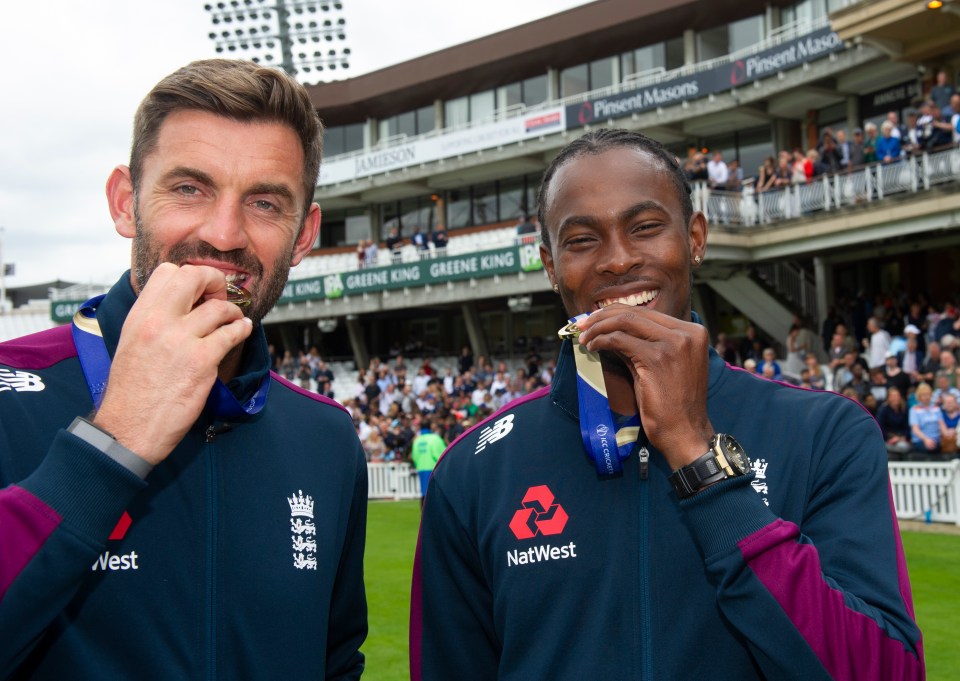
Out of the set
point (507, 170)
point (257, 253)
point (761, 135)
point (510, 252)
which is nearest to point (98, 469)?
point (257, 253)

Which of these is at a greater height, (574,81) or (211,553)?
(574,81)

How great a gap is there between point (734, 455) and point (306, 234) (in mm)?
1372

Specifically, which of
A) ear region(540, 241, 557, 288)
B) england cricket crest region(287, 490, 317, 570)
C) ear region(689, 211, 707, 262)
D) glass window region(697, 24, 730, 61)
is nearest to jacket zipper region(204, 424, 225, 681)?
england cricket crest region(287, 490, 317, 570)

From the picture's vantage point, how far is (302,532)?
94.6 inches

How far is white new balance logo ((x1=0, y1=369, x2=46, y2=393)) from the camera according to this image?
6.83ft

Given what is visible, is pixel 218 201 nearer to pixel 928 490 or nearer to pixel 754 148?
pixel 928 490

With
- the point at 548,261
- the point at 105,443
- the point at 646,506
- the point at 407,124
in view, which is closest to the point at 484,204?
the point at 407,124

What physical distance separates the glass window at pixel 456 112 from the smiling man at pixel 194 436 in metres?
34.5

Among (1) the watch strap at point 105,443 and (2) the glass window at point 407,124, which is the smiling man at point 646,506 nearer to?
(1) the watch strap at point 105,443

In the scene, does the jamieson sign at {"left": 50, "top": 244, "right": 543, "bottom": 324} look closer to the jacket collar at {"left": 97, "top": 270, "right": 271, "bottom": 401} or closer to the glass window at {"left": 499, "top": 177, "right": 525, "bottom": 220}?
the glass window at {"left": 499, "top": 177, "right": 525, "bottom": 220}

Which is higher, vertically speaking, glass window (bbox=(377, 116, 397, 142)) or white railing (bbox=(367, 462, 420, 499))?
glass window (bbox=(377, 116, 397, 142))

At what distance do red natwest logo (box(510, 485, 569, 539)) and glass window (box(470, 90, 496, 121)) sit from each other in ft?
111

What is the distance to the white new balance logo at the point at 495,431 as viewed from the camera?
8.64 ft

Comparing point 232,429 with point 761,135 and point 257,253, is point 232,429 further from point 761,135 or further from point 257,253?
point 761,135
